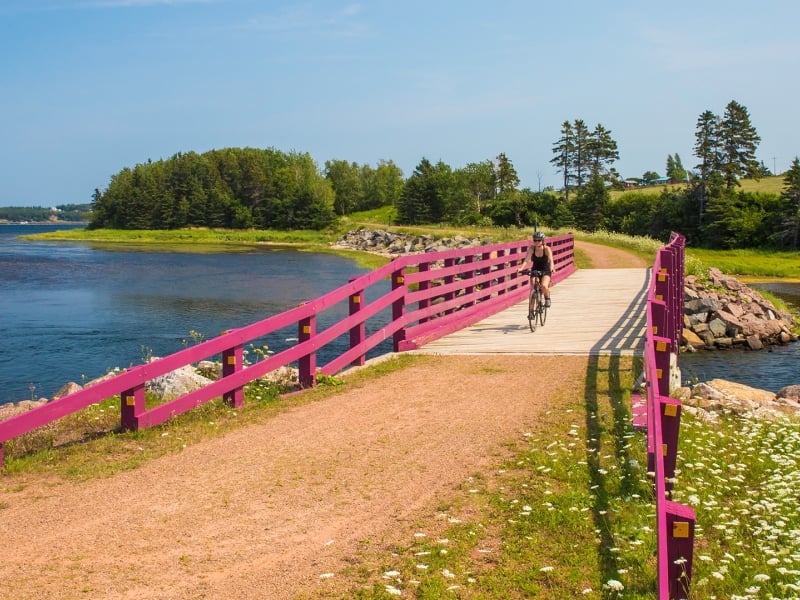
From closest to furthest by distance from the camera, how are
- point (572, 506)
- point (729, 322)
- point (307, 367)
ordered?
point (572, 506), point (307, 367), point (729, 322)

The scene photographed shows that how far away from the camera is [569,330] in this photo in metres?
14.2

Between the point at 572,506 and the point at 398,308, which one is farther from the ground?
the point at 398,308

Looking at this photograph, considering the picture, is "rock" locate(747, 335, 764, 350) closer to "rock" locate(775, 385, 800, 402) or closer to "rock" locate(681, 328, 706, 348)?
"rock" locate(681, 328, 706, 348)

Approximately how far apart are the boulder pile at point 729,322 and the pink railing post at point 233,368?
15.1 m

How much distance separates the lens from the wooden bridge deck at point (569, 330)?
12.2m

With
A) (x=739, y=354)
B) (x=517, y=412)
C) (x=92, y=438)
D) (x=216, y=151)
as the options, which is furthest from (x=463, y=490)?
(x=216, y=151)

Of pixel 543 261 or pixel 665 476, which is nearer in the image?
pixel 665 476

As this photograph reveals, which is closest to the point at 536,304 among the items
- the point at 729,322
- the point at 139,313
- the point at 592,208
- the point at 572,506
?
the point at 572,506

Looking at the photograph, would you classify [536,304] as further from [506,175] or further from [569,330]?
[506,175]

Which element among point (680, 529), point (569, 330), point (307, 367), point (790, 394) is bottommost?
point (790, 394)

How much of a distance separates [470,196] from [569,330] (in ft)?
329

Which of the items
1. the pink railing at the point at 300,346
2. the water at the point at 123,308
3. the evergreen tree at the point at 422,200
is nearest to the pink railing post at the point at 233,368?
the pink railing at the point at 300,346

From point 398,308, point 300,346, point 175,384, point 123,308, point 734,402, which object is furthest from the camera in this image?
point 123,308

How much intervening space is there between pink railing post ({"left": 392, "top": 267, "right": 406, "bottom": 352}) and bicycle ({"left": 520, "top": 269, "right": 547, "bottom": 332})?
2924mm
